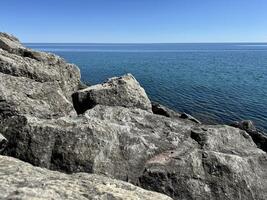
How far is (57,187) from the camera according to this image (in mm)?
10641

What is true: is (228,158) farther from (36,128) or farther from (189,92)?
(189,92)

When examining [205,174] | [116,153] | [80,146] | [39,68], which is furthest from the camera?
[39,68]

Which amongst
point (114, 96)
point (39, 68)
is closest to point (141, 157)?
point (114, 96)

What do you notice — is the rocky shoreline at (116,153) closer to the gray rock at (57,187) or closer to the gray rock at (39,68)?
the gray rock at (57,187)

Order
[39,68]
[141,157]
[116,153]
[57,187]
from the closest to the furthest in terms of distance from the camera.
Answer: [57,187] < [116,153] < [141,157] < [39,68]

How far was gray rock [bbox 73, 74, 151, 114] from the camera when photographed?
78.6 ft

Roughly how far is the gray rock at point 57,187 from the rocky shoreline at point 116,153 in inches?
1.1

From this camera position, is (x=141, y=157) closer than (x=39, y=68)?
Yes

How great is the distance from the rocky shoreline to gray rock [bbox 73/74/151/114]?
8.67 ft

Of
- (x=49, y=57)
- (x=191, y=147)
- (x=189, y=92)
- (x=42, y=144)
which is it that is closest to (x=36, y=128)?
(x=42, y=144)

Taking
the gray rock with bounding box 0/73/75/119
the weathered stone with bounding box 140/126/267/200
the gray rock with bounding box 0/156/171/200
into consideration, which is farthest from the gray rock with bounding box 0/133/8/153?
the weathered stone with bounding box 140/126/267/200

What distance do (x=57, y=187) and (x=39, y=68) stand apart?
1561 cm

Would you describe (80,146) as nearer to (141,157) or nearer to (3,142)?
(141,157)

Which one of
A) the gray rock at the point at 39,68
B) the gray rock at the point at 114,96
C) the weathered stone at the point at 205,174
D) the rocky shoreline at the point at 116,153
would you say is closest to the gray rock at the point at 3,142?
the rocky shoreline at the point at 116,153
